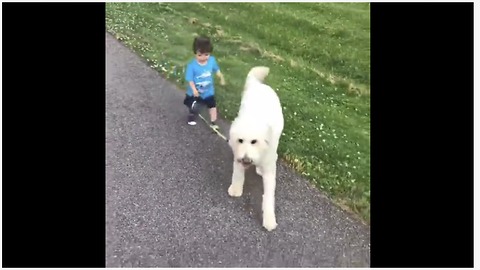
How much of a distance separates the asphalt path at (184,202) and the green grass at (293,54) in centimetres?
17

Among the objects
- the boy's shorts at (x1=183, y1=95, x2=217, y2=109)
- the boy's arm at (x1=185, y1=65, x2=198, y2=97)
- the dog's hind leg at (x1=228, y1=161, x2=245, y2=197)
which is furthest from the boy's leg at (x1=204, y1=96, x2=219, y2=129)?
the dog's hind leg at (x1=228, y1=161, x2=245, y2=197)

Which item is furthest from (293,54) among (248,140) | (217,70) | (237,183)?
(248,140)

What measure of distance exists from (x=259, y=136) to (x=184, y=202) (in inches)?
26.0

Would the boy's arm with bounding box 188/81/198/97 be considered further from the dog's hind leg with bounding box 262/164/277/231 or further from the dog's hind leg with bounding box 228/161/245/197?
the dog's hind leg with bounding box 262/164/277/231

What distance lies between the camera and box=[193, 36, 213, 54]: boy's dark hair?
3.24 m

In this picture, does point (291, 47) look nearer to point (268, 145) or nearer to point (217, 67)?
point (217, 67)

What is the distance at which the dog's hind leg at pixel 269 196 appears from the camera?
2.89 m

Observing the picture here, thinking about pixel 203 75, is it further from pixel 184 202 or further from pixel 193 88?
pixel 184 202

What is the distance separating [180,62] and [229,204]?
109cm

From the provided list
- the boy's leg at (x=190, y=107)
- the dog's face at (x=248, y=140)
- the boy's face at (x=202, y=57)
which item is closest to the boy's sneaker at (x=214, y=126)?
the boy's leg at (x=190, y=107)

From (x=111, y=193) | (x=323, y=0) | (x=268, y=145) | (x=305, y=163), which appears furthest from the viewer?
(x=323, y=0)

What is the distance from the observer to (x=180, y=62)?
11.7 ft

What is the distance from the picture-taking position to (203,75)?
10.8 feet

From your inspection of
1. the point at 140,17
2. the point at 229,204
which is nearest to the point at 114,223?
the point at 229,204
